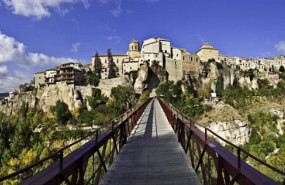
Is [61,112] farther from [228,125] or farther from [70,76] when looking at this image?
[228,125]

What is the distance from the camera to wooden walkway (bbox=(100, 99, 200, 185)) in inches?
203

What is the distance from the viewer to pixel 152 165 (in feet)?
20.4

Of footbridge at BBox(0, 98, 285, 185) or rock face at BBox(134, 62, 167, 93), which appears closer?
footbridge at BBox(0, 98, 285, 185)

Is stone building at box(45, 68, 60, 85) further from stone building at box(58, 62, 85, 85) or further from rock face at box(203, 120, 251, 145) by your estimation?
rock face at box(203, 120, 251, 145)

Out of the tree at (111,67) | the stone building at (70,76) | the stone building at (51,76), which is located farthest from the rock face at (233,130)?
the stone building at (51,76)

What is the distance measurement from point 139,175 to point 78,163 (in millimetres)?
1749

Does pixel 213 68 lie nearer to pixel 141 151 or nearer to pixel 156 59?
pixel 156 59

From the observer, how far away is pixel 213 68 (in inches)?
3425

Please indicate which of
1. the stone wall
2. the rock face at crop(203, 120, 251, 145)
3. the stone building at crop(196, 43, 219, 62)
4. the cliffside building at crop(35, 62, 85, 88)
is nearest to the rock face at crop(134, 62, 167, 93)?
the stone wall

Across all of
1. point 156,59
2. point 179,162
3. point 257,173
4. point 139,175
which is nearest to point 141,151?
point 179,162

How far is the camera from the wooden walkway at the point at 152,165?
516 cm

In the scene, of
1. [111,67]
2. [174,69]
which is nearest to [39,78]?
[111,67]

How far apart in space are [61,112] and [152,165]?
61979 mm

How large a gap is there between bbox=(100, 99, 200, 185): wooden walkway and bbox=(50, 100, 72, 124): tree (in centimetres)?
5845
